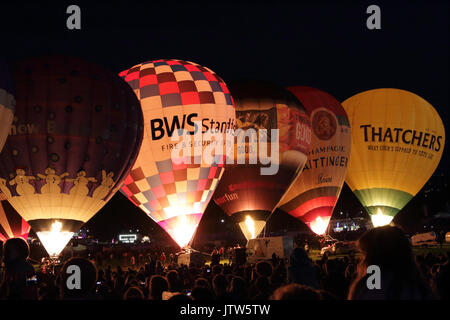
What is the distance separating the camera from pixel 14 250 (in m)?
4.40

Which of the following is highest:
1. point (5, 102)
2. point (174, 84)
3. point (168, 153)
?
point (174, 84)

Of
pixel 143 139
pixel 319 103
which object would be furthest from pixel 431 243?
pixel 143 139

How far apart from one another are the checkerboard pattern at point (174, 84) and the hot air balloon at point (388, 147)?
23.9 feet

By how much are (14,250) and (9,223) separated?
1544cm

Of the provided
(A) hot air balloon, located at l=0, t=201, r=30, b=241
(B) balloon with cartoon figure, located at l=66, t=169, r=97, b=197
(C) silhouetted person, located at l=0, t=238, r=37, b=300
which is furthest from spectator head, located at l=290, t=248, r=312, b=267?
(A) hot air balloon, located at l=0, t=201, r=30, b=241

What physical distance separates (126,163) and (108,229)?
115 ft

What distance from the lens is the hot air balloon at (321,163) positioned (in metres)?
19.6

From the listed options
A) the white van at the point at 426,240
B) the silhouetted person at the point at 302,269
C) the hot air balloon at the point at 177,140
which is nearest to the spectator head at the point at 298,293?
the silhouetted person at the point at 302,269

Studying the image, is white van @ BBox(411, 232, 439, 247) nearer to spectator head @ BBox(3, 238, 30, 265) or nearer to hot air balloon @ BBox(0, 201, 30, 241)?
hot air balloon @ BBox(0, 201, 30, 241)

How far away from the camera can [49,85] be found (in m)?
12.0

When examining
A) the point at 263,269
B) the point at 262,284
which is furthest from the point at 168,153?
the point at 262,284

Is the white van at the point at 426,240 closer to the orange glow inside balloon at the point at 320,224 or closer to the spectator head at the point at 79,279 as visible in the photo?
the orange glow inside balloon at the point at 320,224

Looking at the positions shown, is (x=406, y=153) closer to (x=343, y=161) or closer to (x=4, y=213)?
(x=343, y=161)

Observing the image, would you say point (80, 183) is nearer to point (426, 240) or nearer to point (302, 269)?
point (302, 269)
